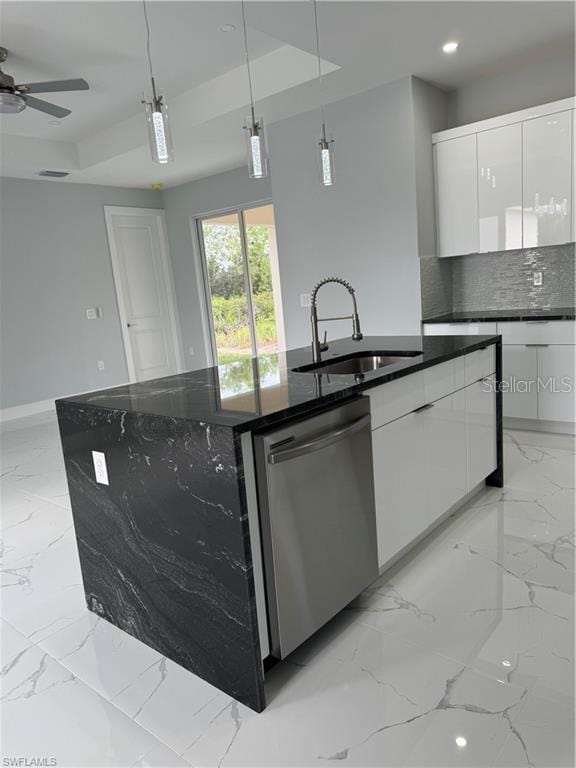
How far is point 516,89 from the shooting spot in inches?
164

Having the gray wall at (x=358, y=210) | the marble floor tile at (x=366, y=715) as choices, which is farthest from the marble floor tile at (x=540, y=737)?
the gray wall at (x=358, y=210)

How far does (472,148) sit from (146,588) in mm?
3898

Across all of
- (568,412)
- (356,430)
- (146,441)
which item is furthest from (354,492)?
(568,412)

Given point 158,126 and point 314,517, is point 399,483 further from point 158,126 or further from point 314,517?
point 158,126

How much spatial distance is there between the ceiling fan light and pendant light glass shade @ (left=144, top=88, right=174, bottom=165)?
211 centimetres

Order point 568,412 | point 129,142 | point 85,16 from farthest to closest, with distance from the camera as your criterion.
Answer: point 129,142, point 568,412, point 85,16

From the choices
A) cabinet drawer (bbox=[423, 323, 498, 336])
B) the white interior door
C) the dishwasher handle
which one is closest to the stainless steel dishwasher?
the dishwasher handle

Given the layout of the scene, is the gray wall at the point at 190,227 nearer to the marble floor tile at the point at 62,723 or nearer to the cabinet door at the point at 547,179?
the cabinet door at the point at 547,179

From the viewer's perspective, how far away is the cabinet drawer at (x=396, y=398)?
Result: 2.02 m

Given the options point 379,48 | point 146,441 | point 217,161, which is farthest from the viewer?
point 217,161

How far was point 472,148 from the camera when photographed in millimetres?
4180

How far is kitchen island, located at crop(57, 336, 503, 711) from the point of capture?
62.2 inches

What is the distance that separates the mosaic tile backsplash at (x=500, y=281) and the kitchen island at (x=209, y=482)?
6.89 feet

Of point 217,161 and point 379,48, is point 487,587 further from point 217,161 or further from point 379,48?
point 217,161
